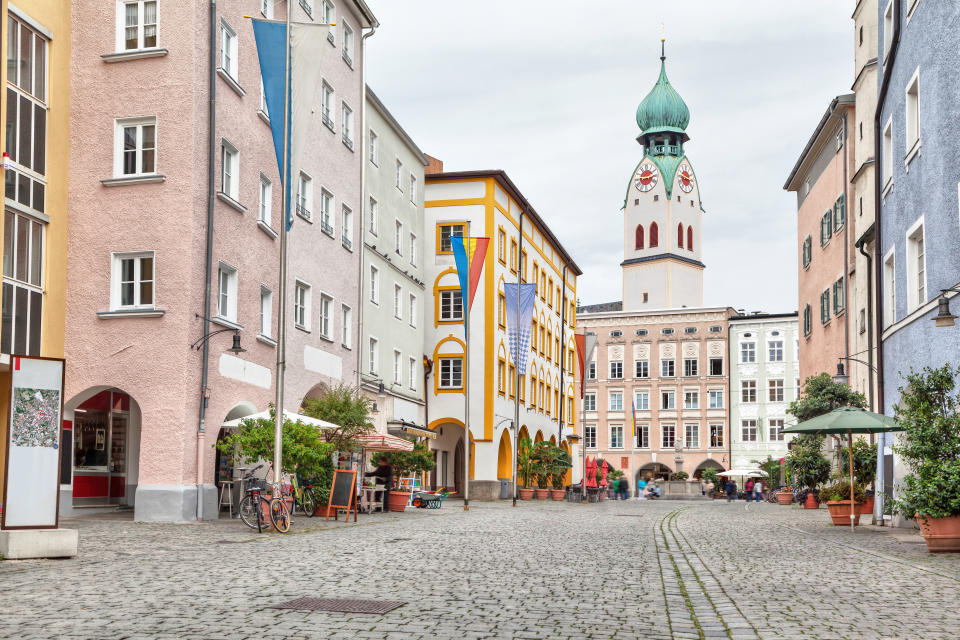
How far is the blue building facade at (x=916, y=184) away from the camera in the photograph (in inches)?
745

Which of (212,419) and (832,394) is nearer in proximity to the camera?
(212,419)

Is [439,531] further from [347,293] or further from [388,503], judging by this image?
[347,293]

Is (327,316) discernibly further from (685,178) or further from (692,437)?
(685,178)

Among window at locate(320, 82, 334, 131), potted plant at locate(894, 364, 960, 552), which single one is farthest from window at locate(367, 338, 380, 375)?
potted plant at locate(894, 364, 960, 552)

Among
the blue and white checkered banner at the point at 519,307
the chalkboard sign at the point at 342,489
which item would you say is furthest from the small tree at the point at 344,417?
the blue and white checkered banner at the point at 519,307

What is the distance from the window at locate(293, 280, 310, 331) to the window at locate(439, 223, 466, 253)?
19.3 metres

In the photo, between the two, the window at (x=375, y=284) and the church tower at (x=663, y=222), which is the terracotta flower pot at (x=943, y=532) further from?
the church tower at (x=663, y=222)

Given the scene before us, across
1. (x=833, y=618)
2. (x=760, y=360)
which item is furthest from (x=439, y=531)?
(x=760, y=360)

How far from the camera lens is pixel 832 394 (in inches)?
1443

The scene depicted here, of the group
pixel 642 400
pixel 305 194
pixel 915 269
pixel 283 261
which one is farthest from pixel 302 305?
pixel 642 400

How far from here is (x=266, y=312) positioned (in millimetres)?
28203

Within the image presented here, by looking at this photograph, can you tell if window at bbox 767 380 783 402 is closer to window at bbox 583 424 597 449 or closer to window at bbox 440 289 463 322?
window at bbox 583 424 597 449

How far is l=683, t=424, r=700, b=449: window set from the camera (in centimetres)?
9262

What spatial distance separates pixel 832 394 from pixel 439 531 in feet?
66.1
